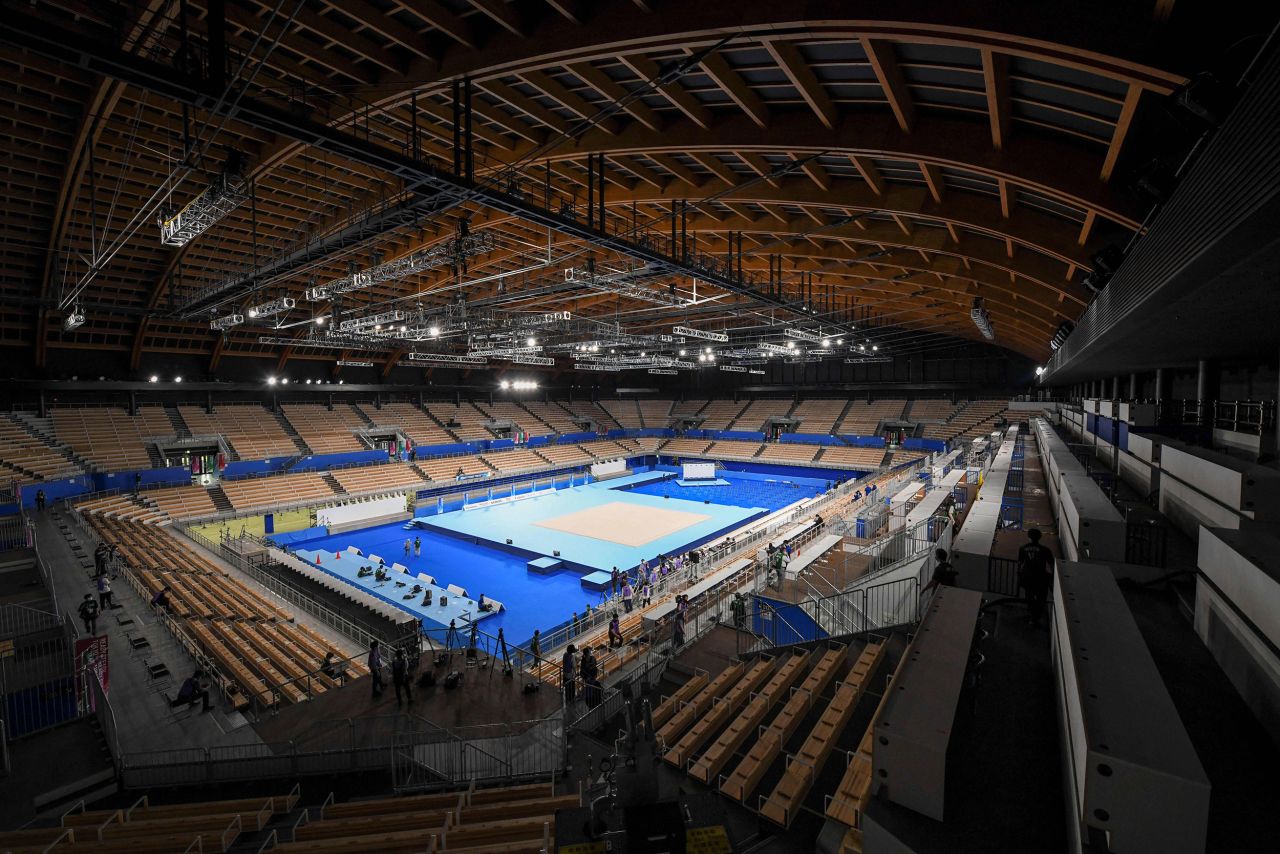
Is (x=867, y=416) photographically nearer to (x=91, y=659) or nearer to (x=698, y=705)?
(x=698, y=705)

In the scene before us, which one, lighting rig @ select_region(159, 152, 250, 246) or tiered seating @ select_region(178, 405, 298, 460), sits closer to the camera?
lighting rig @ select_region(159, 152, 250, 246)

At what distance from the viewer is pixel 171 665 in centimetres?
1055

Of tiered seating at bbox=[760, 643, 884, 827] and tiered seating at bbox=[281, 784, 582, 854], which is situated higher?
tiered seating at bbox=[760, 643, 884, 827]

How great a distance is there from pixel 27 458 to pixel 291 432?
11.9 m

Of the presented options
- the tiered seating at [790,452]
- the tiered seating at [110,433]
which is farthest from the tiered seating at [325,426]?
the tiered seating at [790,452]

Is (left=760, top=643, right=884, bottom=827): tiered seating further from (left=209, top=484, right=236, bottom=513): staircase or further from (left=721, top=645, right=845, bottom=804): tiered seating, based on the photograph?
(left=209, top=484, right=236, bottom=513): staircase

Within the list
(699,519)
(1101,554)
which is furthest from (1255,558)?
(699,519)

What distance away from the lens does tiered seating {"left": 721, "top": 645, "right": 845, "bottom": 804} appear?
6391 mm

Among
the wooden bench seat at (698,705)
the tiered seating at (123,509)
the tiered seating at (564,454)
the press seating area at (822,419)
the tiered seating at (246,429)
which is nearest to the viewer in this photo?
the wooden bench seat at (698,705)

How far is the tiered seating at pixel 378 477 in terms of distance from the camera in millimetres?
31578

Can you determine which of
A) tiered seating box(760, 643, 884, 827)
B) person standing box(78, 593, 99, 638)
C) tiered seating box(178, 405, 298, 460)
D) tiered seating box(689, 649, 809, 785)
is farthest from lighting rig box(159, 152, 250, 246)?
tiered seating box(178, 405, 298, 460)

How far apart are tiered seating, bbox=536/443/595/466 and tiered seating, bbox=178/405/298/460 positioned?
17469mm

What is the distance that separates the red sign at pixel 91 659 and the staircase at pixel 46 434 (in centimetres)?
2089

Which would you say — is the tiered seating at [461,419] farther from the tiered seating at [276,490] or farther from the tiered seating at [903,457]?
the tiered seating at [903,457]
